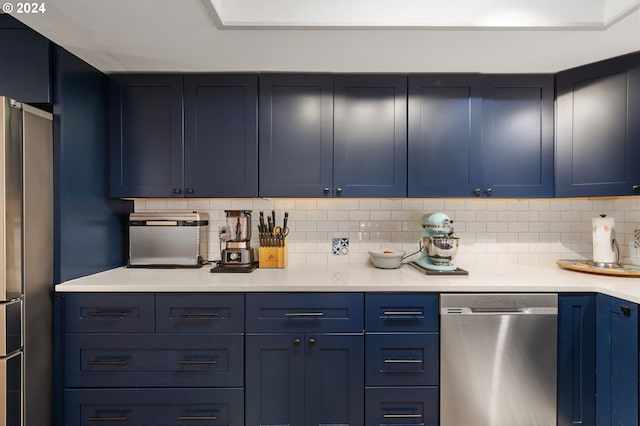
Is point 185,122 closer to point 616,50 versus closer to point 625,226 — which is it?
point 616,50

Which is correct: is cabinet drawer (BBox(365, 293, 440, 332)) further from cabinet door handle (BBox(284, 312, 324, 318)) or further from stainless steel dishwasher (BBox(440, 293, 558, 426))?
cabinet door handle (BBox(284, 312, 324, 318))

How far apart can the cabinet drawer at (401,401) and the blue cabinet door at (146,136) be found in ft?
5.69

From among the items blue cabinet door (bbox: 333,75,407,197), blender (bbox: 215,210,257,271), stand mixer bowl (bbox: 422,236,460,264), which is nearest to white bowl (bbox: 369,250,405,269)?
stand mixer bowl (bbox: 422,236,460,264)

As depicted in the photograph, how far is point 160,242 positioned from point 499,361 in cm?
223

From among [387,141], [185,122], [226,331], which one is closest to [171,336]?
[226,331]

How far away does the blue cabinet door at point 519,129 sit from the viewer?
7.14ft

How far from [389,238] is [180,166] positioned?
5.23ft

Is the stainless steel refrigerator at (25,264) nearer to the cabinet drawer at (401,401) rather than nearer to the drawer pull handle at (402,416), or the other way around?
the cabinet drawer at (401,401)

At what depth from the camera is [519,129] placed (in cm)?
218

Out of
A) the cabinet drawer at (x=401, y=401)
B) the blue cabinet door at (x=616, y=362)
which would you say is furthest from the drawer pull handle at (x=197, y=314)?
the blue cabinet door at (x=616, y=362)

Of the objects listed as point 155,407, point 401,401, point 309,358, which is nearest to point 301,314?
point 309,358

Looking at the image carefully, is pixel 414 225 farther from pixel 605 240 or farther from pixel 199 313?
pixel 199 313

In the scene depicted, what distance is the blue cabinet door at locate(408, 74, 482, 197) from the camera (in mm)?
2160

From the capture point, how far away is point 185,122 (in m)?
2.17
